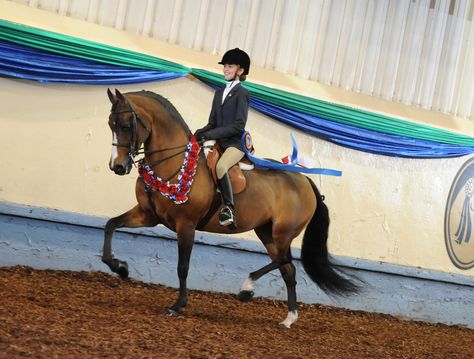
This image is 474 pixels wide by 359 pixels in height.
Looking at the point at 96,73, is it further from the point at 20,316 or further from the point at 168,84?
the point at 20,316

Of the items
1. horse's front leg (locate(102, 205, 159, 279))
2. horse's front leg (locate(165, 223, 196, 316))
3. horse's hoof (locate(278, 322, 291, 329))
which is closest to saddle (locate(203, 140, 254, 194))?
horse's front leg (locate(165, 223, 196, 316))

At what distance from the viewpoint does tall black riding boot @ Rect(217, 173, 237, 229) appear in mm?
5500

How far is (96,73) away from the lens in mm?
6688

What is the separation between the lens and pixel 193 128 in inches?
285

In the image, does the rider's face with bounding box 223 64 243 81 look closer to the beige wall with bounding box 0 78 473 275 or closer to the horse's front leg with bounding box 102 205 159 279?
the horse's front leg with bounding box 102 205 159 279

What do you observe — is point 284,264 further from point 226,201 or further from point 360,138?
point 360,138

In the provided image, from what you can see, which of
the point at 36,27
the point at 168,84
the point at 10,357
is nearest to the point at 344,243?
the point at 168,84

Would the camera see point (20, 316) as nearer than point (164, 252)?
Yes

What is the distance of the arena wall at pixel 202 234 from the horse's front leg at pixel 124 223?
145 centimetres

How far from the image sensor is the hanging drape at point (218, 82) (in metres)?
6.43

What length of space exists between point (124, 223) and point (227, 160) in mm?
897

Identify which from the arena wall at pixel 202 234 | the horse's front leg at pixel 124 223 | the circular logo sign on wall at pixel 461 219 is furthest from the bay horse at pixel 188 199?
the circular logo sign on wall at pixel 461 219

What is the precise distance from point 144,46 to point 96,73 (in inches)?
28.5

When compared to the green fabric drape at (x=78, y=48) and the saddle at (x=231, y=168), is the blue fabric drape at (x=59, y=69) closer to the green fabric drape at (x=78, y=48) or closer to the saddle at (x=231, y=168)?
the green fabric drape at (x=78, y=48)
